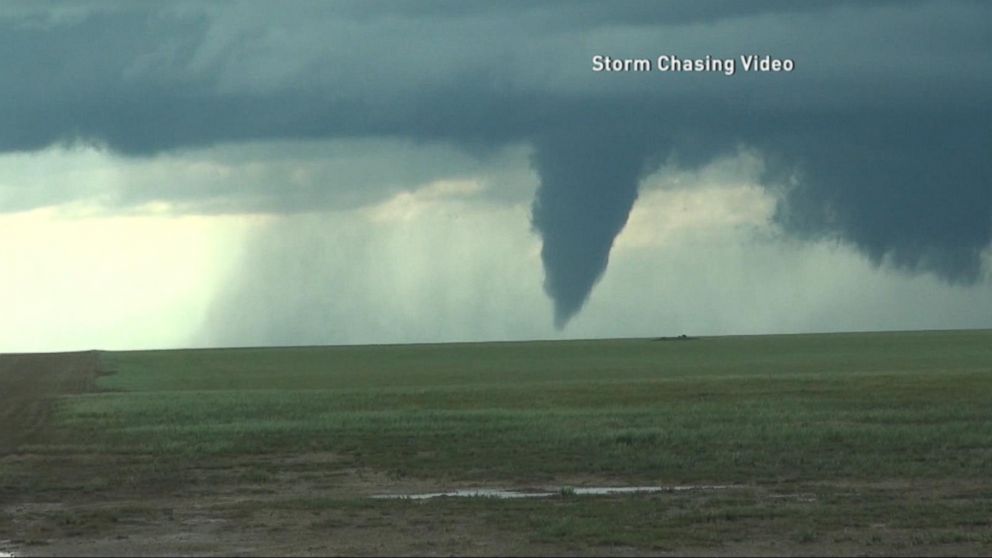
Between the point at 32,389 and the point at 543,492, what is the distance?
194 feet

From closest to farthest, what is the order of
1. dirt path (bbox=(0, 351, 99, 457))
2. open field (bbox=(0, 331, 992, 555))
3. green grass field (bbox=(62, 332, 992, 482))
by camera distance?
open field (bbox=(0, 331, 992, 555)) → green grass field (bbox=(62, 332, 992, 482)) → dirt path (bbox=(0, 351, 99, 457))

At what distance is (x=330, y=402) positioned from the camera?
6562cm

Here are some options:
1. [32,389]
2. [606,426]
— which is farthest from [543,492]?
[32,389]

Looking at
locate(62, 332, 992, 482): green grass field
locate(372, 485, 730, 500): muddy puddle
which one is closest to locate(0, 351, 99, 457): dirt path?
locate(62, 332, 992, 482): green grass field

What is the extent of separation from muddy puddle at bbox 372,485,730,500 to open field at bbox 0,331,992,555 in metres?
0.43

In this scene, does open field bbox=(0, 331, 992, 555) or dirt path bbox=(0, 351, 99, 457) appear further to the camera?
dirt path bbox=(0, 351, 99, 457)

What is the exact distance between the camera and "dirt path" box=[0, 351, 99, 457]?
53.3m

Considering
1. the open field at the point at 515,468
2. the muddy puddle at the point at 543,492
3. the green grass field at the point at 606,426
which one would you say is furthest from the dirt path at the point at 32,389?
the muddy puddle at the point at 543,492

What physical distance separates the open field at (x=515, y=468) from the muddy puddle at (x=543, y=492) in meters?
0.43

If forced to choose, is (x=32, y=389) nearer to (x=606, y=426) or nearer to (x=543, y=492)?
(x=606, y=426)

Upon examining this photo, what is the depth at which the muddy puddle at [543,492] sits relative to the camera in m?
31.5

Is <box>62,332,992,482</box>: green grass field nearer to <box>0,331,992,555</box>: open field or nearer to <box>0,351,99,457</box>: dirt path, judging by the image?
<box>0,331,992,555</box>: open field

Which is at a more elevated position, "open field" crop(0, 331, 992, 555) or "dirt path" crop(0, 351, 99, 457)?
"dirt path" crop(0, 351, 99, 457)

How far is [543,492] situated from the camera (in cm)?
3234
